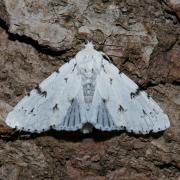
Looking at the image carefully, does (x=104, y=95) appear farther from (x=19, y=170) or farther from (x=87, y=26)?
(x=19, y=170)

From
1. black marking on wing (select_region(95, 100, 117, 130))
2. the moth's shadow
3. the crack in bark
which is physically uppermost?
the crack in bark

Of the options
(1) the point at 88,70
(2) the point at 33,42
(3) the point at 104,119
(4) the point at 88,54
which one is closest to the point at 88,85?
(1) the point at 88,70

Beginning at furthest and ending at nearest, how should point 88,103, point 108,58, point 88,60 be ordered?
1. point 88,60
2. point 88,103
3. point 108,58

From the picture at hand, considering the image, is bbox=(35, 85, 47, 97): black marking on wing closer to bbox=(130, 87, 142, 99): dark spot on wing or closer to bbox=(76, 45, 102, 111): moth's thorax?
bbox=(76, 45, 102, 111): moth's thorax

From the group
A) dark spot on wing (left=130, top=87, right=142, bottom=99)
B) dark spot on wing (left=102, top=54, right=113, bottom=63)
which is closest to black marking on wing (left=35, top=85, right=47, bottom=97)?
dark spot on wing (left=102, top=54, right=113, bottom=63)

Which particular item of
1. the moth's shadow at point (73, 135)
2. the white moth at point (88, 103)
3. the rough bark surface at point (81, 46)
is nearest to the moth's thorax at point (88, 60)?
the white moth at point (88, 103)

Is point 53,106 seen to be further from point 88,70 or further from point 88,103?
point 88,70
